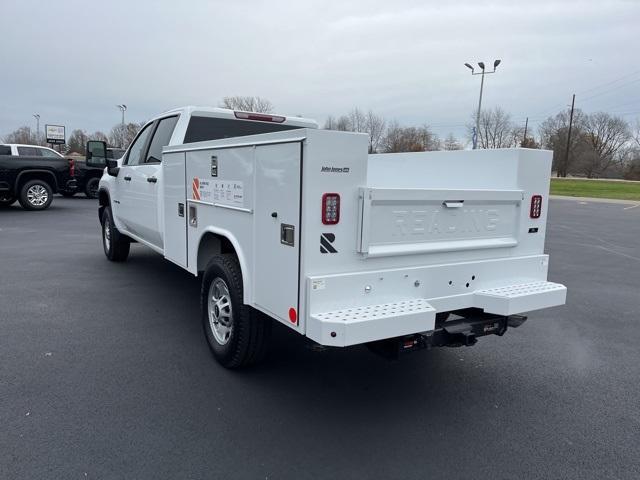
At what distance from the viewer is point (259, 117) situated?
5773 mm

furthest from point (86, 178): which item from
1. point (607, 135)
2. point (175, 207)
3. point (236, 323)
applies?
point (607, 135)

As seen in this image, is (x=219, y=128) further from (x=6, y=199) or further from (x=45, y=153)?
(x=6, y=199)

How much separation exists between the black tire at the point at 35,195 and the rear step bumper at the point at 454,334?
618 inches

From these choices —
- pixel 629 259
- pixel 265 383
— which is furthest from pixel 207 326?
pixel 629 259

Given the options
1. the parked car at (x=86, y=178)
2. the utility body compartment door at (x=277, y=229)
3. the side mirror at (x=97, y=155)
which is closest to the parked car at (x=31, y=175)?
the parked car at (x=86, y=178)

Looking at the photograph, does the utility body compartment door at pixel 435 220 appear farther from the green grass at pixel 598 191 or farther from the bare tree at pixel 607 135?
the bare tree at pixel 607 135

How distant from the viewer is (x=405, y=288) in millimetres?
3336

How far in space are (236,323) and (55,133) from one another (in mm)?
66234

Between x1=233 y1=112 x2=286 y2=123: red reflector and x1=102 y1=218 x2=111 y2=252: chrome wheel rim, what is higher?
x1=233 y1=112 x2=286 y2=123: red reflector

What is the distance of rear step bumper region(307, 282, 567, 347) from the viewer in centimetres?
282

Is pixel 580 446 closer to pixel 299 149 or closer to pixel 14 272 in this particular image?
pixel 299 149

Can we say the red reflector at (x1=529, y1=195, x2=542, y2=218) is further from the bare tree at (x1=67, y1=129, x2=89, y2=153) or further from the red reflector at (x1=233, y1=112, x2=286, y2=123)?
the bare tree at (x1=67, y1=129, x2=89, y2=153)

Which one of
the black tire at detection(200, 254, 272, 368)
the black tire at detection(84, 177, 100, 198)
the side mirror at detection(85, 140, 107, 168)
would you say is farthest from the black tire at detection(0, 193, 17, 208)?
the black tire at detection(200, 254, 272, 368)

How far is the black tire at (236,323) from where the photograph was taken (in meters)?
3.72
